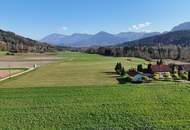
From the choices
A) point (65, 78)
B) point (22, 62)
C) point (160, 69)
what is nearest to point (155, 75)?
point (160, 69)

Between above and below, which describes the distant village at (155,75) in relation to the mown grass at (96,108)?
above

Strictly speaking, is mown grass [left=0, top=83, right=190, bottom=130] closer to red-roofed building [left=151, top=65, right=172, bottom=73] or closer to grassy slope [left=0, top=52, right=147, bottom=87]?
grassy slope [left=0, top=52, right=147, bottom=87]

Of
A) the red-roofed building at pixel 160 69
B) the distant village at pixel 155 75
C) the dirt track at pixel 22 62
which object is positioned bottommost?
the dirt track at pixel 22 62

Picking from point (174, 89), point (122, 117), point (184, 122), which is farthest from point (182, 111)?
point (174, 89)

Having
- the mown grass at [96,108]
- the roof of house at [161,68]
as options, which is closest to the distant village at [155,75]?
the roof of house at [161,68]

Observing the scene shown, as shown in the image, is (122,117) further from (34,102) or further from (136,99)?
(34,102)

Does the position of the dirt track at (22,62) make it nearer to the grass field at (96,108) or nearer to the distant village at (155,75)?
the distant village at (155,75)

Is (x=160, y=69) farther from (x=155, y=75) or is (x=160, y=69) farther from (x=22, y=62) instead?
(x=22, y=62)

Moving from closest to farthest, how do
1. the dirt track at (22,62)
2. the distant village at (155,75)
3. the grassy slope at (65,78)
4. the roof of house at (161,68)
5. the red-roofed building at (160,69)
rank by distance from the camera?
1. the grassy slope at (65,78)
2. the distant village at (155,75)
3. the red-roofed building at (160,69)
4. the roof of house at (161,68)
5. the dirt track at (22,62)

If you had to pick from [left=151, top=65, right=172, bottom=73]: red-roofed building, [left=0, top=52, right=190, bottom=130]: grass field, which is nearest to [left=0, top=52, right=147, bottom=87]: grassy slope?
[left=0, top=52, right=190, bottom=130]: grass field

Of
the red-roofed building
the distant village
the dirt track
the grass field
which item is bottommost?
the grass field
